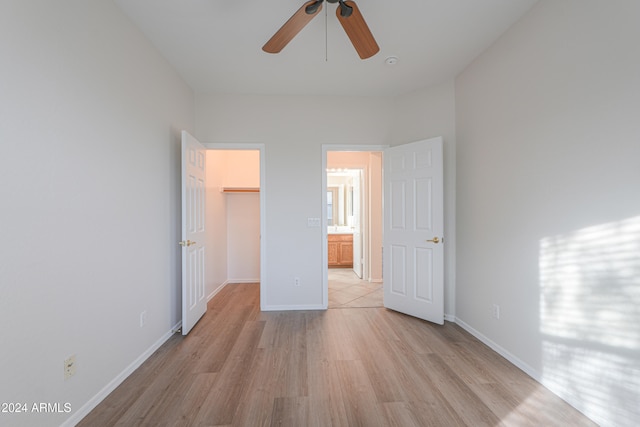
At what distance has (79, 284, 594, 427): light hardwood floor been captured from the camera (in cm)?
158

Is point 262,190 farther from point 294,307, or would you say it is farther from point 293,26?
point 293,26

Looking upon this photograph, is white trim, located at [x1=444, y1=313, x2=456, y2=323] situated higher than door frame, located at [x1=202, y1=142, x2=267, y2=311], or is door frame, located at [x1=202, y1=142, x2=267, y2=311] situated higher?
door frame, located at [x1=202, y1=142, x2=267, y2=311]

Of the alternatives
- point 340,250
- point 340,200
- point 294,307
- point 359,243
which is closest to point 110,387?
point 294,307

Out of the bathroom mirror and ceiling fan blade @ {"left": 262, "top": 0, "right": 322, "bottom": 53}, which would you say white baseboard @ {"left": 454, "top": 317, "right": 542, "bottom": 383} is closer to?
ceiling fan blade @ {"left": 262, "top": 0, "right": 322, "bottom": 53}

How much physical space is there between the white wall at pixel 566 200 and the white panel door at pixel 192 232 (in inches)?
113

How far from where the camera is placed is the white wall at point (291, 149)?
3.36 m

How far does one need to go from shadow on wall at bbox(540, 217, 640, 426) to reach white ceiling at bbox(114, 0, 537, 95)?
176 cm

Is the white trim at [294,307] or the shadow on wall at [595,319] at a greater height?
the shadow on wall at [595,319]

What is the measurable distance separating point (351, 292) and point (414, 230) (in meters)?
1.61

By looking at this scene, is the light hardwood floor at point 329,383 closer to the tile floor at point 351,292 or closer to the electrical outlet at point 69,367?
the electrical outlet at point 69,367

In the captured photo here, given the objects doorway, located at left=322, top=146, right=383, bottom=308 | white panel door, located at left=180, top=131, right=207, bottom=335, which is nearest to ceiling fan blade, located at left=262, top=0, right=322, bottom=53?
white panel door, located at left=180, top=131, right=207, bottom=335

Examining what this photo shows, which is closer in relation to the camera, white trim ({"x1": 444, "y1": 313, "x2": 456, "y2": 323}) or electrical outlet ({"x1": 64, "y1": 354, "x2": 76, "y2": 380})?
electrical outlet ({"x1": 64, "y1": 354, "x2": 76, "y2": 380})

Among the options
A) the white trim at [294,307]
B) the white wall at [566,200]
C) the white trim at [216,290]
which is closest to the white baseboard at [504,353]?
the white wall at [566,200]

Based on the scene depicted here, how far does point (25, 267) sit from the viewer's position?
4.15ft
